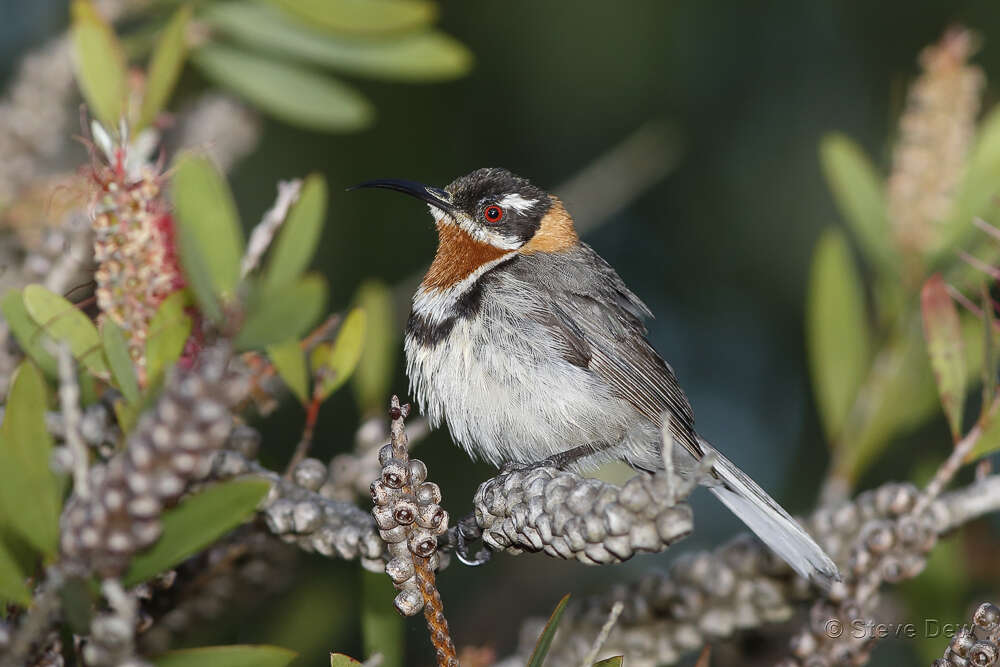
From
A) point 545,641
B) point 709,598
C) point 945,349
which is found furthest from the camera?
point 709,598

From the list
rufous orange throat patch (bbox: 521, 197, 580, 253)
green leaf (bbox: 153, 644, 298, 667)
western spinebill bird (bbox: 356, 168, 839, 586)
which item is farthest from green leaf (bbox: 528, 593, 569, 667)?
rufous orange throat patch (bbox: 521, 197, 580, 253)

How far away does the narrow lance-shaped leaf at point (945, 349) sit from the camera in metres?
2.24

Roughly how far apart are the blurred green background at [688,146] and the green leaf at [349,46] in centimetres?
158

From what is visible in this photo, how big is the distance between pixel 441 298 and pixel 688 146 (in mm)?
2178

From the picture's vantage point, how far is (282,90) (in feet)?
9.27

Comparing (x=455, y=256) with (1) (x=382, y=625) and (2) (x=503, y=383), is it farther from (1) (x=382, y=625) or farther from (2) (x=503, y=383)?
(1) (x=382, y=625)

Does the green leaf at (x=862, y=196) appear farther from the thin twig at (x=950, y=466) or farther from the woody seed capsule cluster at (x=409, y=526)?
the woody seed capsule cluster at (x=409, y=526)

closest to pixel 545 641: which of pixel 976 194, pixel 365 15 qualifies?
pixel 365 15

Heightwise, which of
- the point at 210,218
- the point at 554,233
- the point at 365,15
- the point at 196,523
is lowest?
the point at 554,233

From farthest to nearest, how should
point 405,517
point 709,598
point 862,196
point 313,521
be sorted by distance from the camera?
point 862,196
point 709,598
point 313,521
point 405,517

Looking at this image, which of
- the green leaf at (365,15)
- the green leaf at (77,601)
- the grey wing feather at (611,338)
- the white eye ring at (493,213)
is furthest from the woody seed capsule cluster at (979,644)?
the white eye ring at (493,213)

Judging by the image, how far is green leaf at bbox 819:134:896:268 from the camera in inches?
116

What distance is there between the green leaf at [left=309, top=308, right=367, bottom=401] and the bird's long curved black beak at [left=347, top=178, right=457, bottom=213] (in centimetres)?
107

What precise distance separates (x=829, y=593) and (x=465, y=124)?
127 inches
